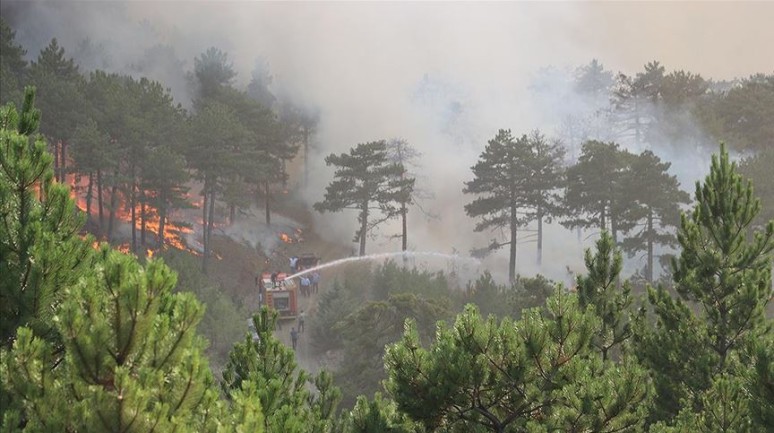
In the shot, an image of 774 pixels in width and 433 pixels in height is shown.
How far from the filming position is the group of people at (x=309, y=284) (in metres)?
43.1

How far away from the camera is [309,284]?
43656 millimetres

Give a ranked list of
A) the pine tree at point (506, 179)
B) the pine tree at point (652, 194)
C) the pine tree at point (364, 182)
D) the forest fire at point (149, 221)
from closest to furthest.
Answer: the pine tree at point (652, 194) < the pine tree at point (506, 179) < the forest fire at point (149, 221) < the pine tree at point (364, 182)

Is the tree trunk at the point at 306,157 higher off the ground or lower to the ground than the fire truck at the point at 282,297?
higher

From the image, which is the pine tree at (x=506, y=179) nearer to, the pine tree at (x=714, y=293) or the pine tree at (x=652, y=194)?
the pine tree at (x=652, y=194)

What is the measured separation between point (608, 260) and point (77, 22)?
261 ft

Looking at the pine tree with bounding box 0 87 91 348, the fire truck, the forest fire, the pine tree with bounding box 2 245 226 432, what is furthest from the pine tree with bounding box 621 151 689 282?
the pine tree with bounding box 2 245 226 432

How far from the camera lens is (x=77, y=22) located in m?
77.6

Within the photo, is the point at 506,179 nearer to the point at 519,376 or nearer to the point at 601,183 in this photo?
the point at 601,183

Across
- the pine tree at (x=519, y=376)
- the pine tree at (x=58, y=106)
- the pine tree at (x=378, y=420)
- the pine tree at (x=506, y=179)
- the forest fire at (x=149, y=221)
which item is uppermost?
the pine tree at (x=58, y=106)

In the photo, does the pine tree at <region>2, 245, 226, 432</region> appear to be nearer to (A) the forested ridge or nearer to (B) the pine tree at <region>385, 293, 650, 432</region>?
(A) the forested ridge

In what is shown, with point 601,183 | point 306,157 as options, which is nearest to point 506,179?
point 601,183

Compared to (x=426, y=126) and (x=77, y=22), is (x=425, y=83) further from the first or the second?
(x=77, y=22)

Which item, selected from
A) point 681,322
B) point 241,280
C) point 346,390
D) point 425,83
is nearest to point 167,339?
point 681,322

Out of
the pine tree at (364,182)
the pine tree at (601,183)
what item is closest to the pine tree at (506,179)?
the pine tree at (601,183)
